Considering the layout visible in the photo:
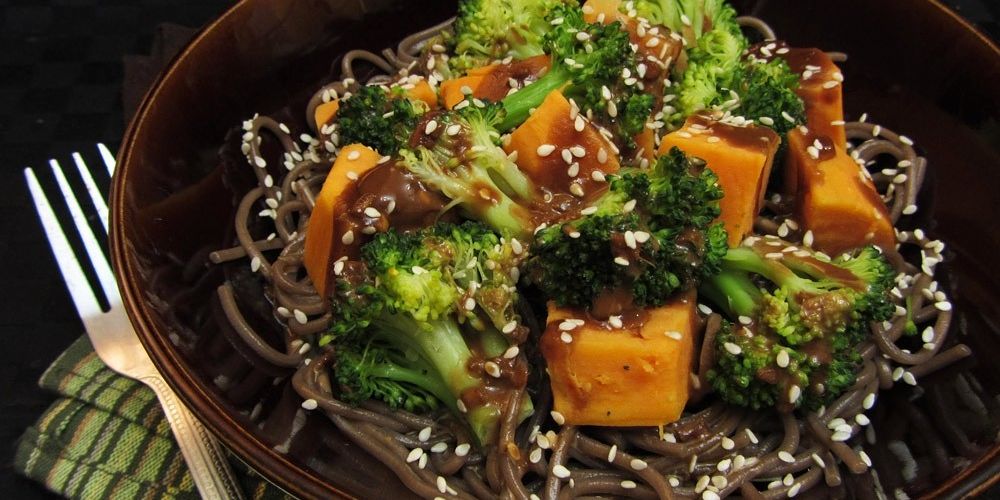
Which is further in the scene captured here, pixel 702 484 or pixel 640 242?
pixel 702 484

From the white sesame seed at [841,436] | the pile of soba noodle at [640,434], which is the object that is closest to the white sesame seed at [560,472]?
the pile of soba noodle at [640,434]

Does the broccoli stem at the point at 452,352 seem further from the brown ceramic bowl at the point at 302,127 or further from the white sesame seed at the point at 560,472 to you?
the brown ceramic bowl at the point at 302,127

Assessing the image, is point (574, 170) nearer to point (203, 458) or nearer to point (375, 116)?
point (375, 116)

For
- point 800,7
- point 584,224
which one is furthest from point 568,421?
point 800,7

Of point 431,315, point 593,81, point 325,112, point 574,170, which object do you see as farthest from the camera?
point 325,112

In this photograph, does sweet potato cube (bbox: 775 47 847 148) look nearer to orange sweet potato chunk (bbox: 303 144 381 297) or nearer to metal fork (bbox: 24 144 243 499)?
orange sweet potato chunk (bbox: 303 144 381 297)

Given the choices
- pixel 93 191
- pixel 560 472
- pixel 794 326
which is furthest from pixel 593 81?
pixel 93 191

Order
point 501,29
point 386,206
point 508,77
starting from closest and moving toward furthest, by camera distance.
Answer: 1. point 386,206
2. point 508,77
3. point 501,29
